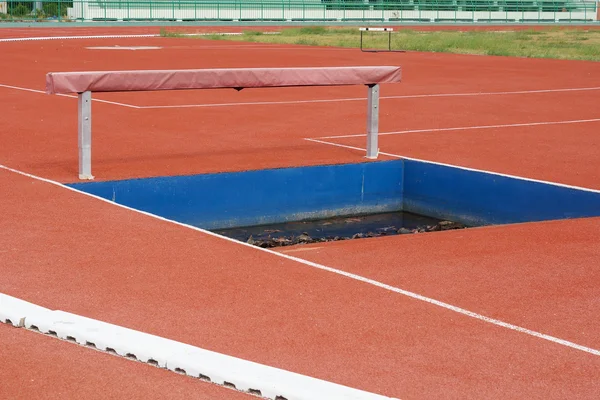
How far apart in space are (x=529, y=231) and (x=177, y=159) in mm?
3945

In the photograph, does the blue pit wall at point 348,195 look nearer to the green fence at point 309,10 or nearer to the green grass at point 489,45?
the green grass at point 489,45

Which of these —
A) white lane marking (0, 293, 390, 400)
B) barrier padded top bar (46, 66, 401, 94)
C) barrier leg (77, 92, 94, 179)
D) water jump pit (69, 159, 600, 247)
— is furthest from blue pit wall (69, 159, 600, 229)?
white lane marking (0, 293, 390, 400)

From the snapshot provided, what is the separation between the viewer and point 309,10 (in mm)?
66688

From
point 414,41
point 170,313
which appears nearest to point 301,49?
point 414,41

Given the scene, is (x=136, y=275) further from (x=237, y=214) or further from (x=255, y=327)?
(x=237, y=214)

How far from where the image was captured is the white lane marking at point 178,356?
15.5ft

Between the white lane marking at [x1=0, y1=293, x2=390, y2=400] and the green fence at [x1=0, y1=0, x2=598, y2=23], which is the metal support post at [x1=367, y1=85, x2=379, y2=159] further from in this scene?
the green fence at [x1=0, y1=0, x2=598, y2=23]

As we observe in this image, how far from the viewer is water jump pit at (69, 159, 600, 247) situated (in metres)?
9.84

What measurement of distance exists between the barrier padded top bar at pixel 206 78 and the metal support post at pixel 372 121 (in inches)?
6.9

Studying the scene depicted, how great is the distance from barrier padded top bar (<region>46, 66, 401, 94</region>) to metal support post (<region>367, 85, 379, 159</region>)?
0.17 meters

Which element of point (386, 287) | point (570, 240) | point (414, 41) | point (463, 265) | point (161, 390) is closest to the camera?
point (161, 390)

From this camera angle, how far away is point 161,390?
481 centimetres

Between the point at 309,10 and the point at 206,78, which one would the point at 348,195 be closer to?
the point at 206,78

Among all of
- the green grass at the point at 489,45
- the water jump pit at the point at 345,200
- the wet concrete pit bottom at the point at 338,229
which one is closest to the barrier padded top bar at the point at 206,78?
the water jump pit at the point at 345,200
